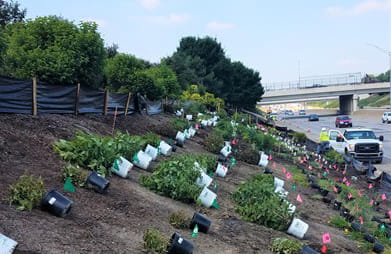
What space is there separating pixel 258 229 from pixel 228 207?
1293 millimetres

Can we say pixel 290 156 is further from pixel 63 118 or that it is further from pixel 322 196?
pixel 63 118

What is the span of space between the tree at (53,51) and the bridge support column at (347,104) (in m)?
84.2

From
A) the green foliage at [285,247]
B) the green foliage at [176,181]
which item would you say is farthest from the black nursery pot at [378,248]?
the green foliage at [176,181]

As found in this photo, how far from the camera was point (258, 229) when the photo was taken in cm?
818

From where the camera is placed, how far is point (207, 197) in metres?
8.77

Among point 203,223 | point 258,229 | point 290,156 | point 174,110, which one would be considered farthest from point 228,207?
point 174,110

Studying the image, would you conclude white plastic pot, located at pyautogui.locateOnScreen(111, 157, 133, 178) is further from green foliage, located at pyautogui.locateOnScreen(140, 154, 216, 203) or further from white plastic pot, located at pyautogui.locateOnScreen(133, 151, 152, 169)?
white plastic pot, located at pyautogui.locateOnScreen(133, 151, 152, 169)

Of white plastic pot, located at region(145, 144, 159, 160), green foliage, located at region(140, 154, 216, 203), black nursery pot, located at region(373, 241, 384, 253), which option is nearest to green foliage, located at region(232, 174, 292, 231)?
green foliage, located at region(140, 154, 216, 203)

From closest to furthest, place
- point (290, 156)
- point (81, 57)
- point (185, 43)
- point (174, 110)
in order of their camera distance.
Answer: point (81, 57) < point (290, 156) < point (174, 110) < point (185, 43)

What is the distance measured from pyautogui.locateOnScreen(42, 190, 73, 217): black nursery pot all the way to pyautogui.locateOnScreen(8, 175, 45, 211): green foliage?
0.11 meters

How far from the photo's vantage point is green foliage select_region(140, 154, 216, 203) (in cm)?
874

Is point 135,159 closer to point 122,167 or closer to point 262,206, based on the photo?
point 122,167

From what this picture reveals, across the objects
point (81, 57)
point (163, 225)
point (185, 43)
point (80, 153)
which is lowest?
point (163, 225)

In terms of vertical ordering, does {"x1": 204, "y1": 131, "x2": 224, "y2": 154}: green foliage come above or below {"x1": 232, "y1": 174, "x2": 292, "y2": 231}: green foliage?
above
